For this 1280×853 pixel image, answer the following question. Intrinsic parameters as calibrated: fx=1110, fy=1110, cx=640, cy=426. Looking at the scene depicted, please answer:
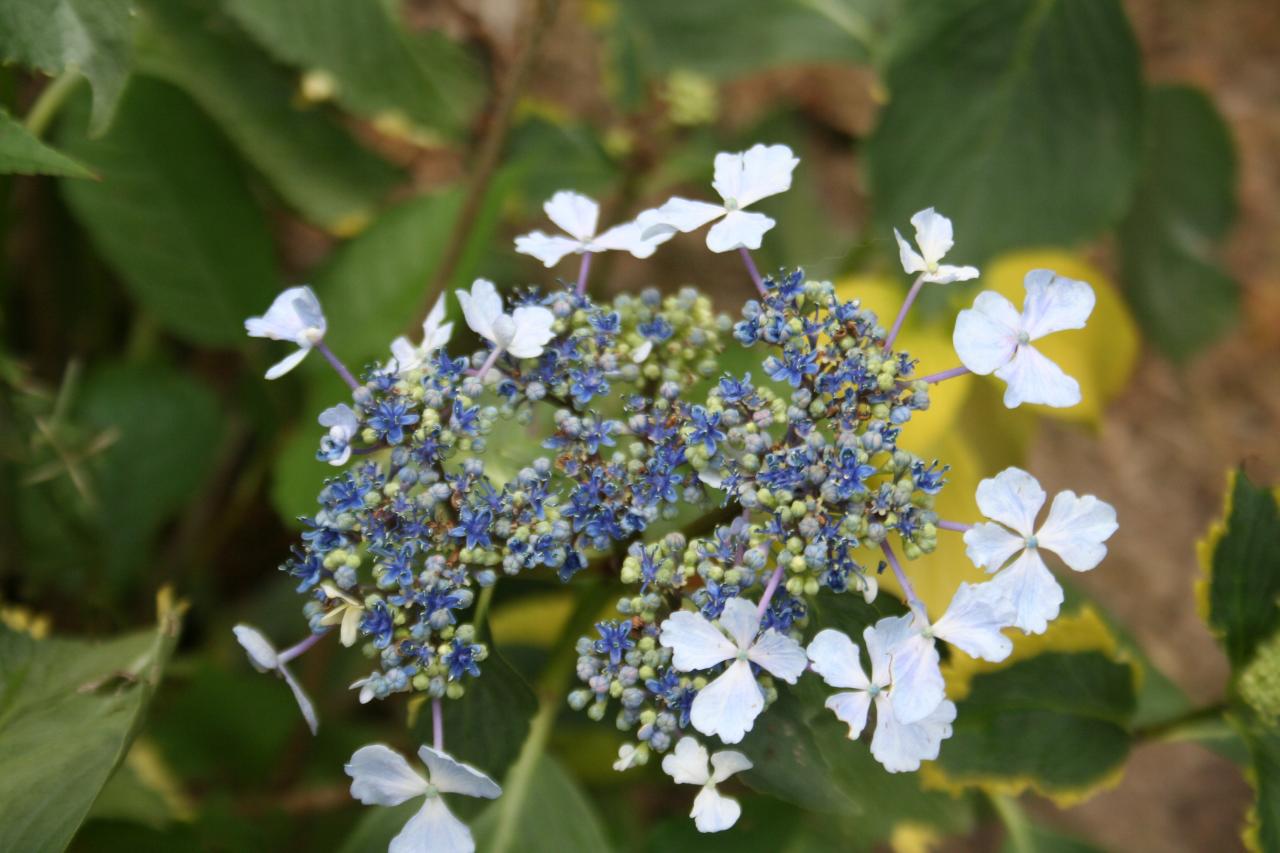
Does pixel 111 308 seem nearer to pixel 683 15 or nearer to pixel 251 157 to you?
pixel 251 157

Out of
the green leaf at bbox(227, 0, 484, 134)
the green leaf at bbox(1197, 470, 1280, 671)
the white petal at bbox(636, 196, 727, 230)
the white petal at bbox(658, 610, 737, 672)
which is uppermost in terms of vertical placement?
the green leaf at bbox(227, 0, 484, 134)

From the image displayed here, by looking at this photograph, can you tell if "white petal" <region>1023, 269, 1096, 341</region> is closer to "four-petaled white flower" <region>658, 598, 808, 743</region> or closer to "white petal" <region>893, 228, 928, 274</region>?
"white petal" <region>893, 228, 928, 274</region>

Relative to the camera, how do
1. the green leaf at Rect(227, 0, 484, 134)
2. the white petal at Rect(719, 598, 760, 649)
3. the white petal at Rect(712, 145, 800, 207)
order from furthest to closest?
1. the green leaf at Rect(227, 0, 484, 134)
2. the white petal at Rect(712, 145, 800, 207)
3. the white petal at Rect(719, 598, 760, 649)

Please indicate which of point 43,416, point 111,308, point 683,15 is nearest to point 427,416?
point 43,416

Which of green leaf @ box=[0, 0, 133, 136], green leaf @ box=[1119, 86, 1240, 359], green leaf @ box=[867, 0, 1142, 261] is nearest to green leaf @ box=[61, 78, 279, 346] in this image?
green leaf @ box=[0, 0, 133, 136]

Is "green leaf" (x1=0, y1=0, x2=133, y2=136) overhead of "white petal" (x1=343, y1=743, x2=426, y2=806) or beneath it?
overhead

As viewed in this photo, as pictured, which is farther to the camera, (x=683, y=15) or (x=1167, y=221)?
(x=1167, y=221)

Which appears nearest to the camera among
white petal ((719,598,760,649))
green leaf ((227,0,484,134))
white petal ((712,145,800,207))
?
white petal ((719,598,760,649))
